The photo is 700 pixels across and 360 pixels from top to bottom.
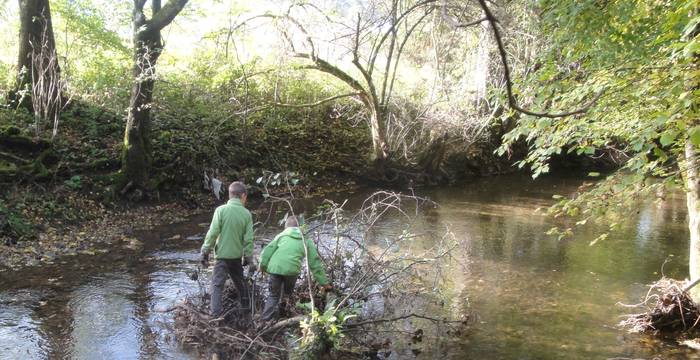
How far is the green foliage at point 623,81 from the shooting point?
5211mm

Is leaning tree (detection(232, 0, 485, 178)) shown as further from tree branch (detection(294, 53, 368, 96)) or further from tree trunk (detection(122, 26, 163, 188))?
tree trunk (detection(122, 26, 163, 188))

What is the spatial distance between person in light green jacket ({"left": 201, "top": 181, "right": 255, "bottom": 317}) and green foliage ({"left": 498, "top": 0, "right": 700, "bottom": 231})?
3.57m

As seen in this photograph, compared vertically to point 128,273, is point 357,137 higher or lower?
higher

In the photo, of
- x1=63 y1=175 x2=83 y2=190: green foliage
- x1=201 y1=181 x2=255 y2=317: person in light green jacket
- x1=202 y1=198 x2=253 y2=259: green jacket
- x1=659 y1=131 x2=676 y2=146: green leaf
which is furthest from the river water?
x1=659 y1=131 x2=676 y2=146: green leaf

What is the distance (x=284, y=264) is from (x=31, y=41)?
10281 millimetres

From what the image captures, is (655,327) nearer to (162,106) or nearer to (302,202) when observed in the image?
(302,202)

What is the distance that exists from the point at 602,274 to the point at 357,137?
1231 cm

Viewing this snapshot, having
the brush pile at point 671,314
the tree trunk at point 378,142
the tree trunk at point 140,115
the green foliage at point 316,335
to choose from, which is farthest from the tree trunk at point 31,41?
the brush pile at point 671,314

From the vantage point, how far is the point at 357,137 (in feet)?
69.5

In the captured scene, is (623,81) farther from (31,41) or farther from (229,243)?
(31,41)

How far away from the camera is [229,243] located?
Result: 6398 millimetres

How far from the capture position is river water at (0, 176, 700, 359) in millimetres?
6660

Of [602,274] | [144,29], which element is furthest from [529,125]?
[144,29]

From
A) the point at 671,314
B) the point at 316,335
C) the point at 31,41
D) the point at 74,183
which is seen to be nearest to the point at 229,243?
the point at 316,335
